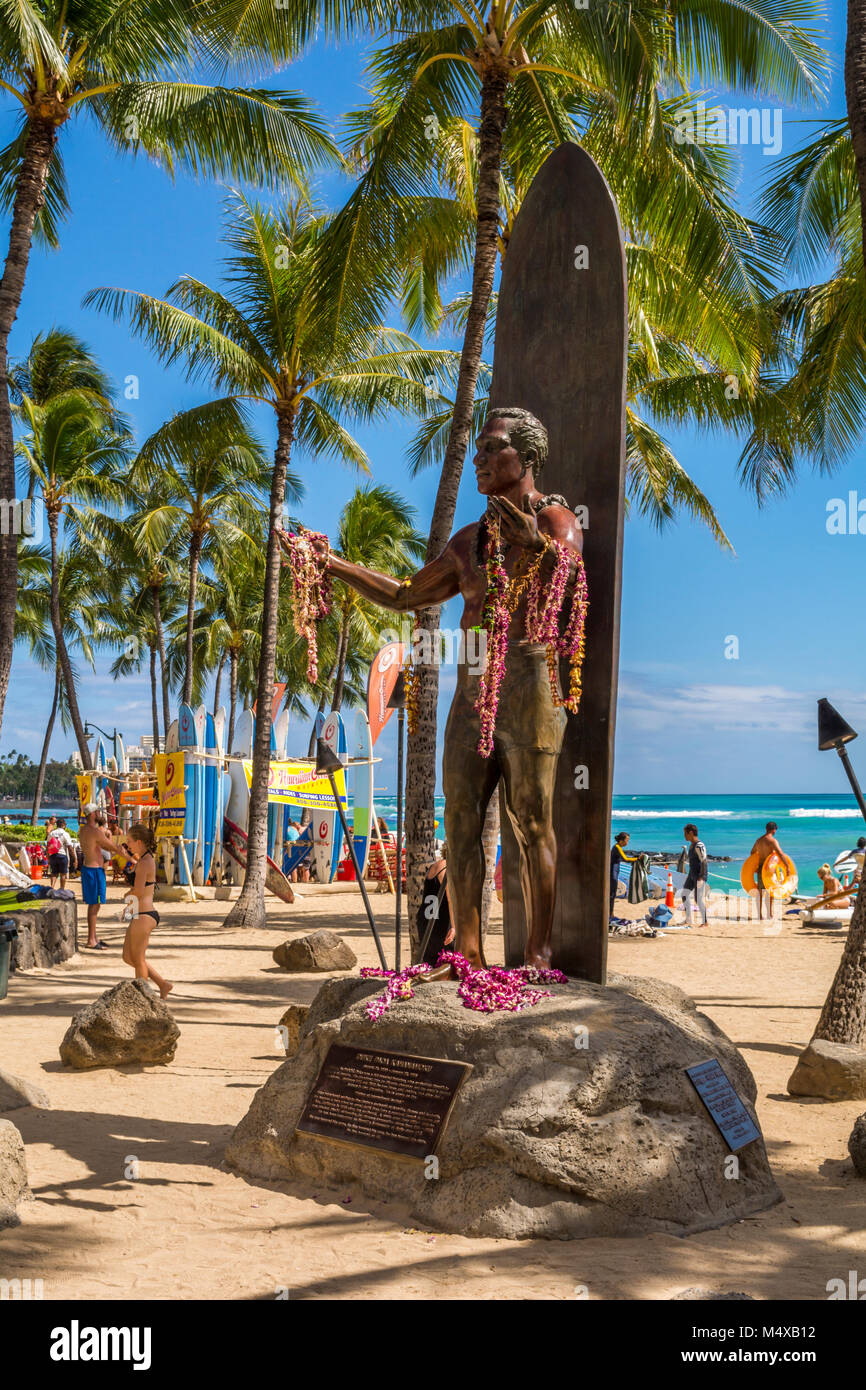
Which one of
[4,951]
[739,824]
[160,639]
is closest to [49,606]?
[160,639]

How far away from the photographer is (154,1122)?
18.7 feet

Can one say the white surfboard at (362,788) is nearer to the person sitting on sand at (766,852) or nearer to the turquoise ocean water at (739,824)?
the person sitting on sand at (766,852)

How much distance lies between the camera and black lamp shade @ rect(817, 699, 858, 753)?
7.14m

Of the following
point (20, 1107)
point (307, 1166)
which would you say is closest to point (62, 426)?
point (20, 1107)

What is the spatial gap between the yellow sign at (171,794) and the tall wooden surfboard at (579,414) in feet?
47.1

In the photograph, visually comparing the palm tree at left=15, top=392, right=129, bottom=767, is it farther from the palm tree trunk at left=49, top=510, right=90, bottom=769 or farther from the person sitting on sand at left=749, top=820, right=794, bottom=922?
the person sitting on sand at left=749, top=820, right=794, bottom=922

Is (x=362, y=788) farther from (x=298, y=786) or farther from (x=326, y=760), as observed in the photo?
(x=326, y=760)

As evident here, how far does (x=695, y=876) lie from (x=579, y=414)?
43.2 ft

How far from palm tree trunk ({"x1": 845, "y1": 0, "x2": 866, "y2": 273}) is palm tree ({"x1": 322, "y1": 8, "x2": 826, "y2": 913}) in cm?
195

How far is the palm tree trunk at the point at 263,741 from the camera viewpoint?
15367 mm

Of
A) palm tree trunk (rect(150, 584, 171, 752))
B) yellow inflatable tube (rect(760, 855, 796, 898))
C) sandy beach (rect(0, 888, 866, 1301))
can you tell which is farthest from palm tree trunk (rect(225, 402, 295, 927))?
palm tree trunk (rect(150, 584, 171, 752))

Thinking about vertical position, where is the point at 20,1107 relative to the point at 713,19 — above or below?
below

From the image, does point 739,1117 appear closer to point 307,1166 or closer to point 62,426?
point 307,1166
